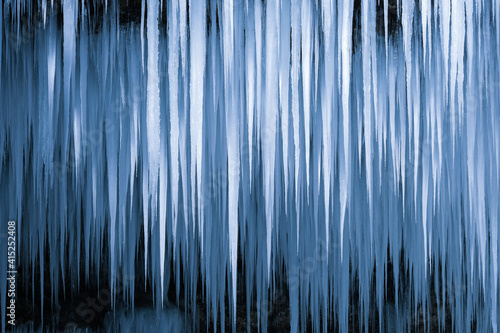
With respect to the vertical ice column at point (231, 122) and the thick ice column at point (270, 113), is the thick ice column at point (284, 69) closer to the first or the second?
the thick ice column at point (270, 113)

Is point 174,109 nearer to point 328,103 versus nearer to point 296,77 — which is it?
point 296,77

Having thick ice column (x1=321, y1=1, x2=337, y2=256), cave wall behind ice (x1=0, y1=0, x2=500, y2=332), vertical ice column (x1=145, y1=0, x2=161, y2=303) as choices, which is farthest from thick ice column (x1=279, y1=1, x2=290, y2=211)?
vertical ice column (x1=145, y1=0, x2=161, y2=303)

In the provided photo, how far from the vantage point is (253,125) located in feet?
9.71

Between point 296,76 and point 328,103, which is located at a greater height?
point 296,76

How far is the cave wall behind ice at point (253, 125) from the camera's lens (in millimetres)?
2930

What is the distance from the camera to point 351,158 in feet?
10.5

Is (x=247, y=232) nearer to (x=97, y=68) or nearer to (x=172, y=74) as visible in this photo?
(x=172, y=74)

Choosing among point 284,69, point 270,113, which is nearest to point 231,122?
point 270,113

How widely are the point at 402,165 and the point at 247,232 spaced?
1173 millimetres

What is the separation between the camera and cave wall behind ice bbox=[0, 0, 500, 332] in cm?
293

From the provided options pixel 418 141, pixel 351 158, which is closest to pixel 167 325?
pixel 351 158

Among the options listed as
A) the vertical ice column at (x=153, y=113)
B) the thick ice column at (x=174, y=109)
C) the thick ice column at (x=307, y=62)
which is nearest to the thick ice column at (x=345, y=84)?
the thick ice column at (x=307, y=62)

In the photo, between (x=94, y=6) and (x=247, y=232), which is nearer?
(x=94, y=6)

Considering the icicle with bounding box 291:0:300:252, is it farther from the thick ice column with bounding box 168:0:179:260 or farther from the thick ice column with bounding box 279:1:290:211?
the thick ice column with bounding box 168:0:179:260
